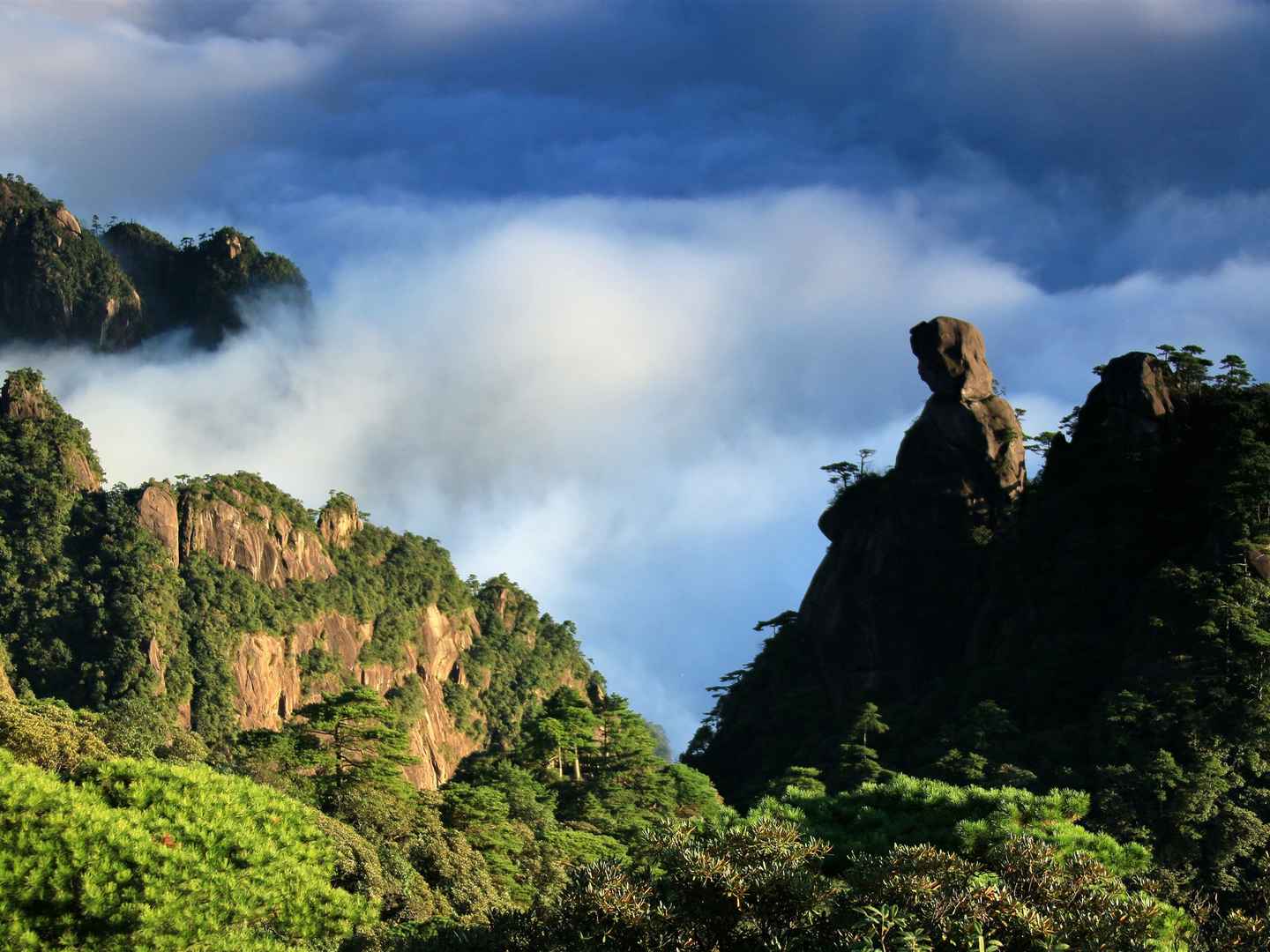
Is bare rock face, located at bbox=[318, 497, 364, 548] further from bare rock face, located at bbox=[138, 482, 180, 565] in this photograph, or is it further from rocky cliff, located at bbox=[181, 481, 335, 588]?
bare rock face, located at bbox=[138, 482, 180, 565]

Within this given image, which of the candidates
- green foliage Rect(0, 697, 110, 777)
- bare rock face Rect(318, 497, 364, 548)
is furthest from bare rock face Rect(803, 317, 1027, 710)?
bare rock face Rect(318, 497, 364, 548)

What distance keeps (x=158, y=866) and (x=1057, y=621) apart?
50569 mm

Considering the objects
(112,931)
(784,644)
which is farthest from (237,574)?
(112,931)

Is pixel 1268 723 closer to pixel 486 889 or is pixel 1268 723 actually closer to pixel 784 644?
pixel 486 889

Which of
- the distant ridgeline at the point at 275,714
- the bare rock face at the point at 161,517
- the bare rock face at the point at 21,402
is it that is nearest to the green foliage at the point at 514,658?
the distant ridgeline at the point at 275,714

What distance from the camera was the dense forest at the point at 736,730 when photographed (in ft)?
52.7

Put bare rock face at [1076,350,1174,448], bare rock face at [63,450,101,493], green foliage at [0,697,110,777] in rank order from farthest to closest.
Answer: bare rock face at [63,450,101,493], bare rock face at [1076,350,1174,448], green foliage at [0,697,110,777]

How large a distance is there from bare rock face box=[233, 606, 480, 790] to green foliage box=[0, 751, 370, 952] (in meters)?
81.2

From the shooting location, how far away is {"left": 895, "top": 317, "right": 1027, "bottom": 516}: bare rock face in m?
73.4

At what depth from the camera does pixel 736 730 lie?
7856 centimetres

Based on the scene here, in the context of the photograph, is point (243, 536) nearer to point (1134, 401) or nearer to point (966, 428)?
point (966, 428)

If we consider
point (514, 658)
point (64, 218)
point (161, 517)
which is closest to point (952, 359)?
point (161, 517)

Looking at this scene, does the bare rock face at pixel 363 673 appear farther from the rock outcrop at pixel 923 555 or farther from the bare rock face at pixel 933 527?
the bare rock face at pixel 933 527

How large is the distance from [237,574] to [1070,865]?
361 feet
